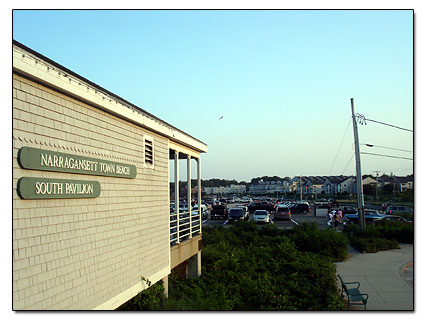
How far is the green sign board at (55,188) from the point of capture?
16.8 feet

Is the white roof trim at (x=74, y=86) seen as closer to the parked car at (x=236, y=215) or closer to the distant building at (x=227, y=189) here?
the parked car at (x=236, y=215)

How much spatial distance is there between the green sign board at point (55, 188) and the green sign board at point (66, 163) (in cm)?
15

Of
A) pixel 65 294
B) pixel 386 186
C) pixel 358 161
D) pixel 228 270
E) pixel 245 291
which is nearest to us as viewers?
pixel 65 294

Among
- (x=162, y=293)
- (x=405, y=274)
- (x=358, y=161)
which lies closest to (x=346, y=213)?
(x=358, y=161)

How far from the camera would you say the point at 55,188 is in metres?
5.65

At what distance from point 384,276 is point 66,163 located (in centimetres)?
1181

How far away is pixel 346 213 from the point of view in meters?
36.6

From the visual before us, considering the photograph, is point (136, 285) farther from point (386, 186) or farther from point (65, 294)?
point (386, 186)

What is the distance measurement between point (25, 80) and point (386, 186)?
5760cm

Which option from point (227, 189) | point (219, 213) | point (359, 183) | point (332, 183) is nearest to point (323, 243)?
point (359, 183)

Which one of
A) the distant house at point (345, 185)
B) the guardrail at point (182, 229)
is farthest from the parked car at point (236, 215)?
the distant house at point (345, 185)

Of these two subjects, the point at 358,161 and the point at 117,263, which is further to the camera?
the point at 358,161

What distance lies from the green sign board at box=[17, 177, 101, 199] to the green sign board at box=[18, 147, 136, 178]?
0.51 feet

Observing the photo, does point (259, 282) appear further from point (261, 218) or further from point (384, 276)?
point (261, 218)
